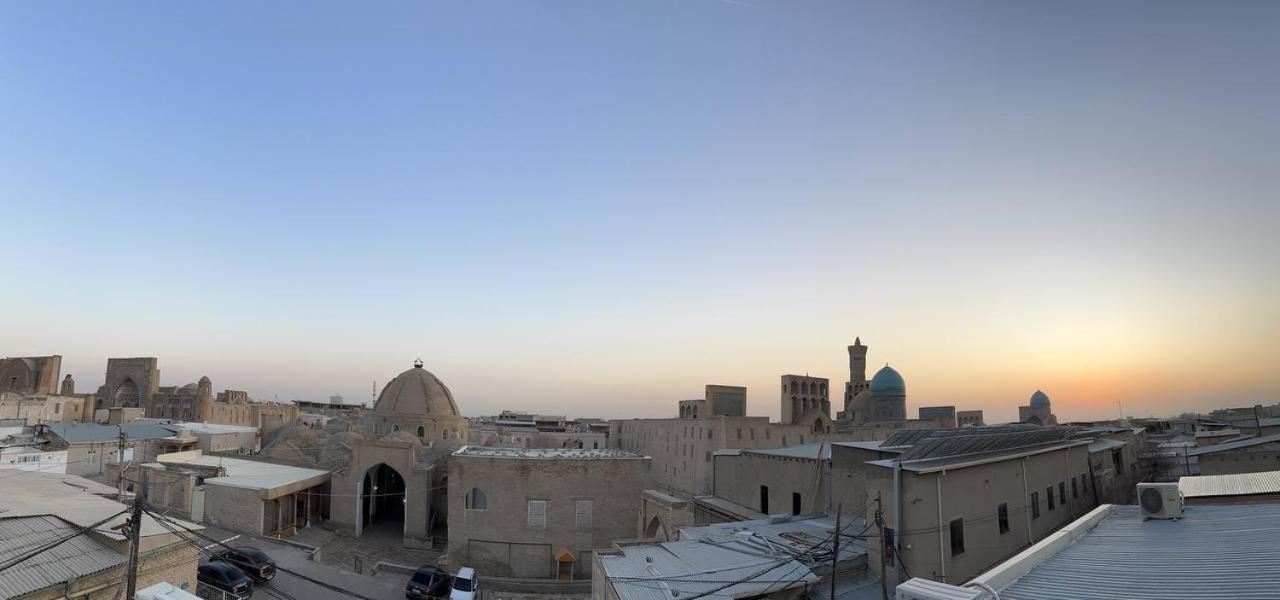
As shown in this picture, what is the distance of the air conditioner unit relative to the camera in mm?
10734

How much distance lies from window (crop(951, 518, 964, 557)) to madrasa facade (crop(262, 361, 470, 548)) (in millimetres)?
22473

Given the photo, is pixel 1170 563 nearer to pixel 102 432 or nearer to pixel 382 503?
→ pixel 382 503

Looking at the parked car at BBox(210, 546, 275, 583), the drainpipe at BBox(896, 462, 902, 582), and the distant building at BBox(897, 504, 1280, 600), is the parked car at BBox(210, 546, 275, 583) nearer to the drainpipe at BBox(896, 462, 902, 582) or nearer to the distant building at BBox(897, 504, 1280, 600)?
the drainpipe at BBox(896, 462, 902, 582)

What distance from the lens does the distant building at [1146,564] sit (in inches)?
269

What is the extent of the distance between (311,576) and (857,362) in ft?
166

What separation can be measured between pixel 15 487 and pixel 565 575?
58.1 ft

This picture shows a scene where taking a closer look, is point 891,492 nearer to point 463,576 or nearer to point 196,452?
point 463,576

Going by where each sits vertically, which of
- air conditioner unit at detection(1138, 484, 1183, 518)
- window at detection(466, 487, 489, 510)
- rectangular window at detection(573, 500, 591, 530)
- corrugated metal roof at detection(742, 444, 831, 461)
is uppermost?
air conditioner unit at detection(1138, 484, 1183, 518)

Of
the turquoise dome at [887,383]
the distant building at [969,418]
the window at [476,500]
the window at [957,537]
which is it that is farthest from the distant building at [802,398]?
the window at [957,537]

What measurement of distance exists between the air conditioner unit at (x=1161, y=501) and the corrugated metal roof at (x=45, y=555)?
18.6m

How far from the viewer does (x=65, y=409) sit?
5516 centimetres

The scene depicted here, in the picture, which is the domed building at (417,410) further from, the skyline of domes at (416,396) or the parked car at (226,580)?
the parked car at (226,580)

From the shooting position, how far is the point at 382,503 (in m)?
35.0

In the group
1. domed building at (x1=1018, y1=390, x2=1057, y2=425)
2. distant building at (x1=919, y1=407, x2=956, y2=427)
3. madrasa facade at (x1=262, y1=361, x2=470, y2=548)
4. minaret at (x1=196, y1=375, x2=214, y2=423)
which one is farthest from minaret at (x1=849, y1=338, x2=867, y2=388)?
minaret at (x1=196, y1=375, x2=214, y2=423)
